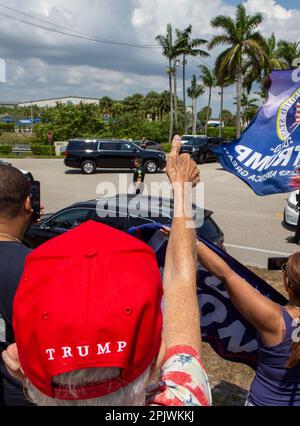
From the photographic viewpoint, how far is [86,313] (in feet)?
3.00

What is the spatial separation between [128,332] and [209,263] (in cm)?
120

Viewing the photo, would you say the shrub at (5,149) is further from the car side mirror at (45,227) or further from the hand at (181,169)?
the hand at (181,169)

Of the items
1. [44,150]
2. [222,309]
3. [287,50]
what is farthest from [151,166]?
[287,50]

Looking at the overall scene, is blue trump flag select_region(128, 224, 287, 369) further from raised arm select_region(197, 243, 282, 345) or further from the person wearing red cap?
the person wearing red cap

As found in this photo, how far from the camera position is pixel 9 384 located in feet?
6.43

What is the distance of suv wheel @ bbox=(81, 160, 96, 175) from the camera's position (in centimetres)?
2255

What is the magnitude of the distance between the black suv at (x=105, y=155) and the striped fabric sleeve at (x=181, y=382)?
71.0 feet

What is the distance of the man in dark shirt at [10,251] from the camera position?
1.82 metres

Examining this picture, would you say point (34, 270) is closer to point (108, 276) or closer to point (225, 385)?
point (108, 276)

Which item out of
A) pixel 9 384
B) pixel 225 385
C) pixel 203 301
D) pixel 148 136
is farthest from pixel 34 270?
pixel 148 136

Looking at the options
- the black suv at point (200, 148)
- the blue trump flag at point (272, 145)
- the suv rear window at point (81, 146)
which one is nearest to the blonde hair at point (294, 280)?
the blue trump flag at point (272, 145)

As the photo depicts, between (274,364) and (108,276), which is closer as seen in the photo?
(108,276)

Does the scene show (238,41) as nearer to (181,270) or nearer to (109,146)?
(109,146)

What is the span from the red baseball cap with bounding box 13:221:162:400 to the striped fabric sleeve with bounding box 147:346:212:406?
191mm
